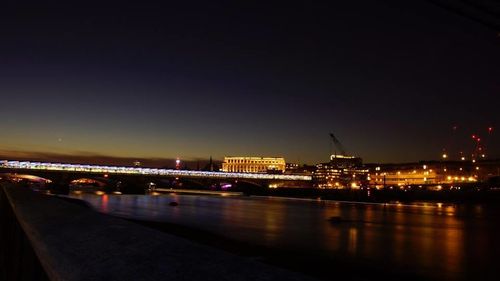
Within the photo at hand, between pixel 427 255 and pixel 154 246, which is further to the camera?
pixel 427 255

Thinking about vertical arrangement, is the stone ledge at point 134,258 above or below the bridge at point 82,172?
above

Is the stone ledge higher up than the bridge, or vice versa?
the stone ledge

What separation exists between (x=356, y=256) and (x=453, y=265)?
5686mm

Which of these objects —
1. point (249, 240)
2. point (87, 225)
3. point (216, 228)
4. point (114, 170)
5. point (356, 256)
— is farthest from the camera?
point (114, 170)

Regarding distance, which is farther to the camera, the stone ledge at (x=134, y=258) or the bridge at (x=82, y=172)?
the bridge at (x=82, y=172)

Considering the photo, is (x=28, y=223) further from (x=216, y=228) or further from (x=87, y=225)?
(x=216, y=228)

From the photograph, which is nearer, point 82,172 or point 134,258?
point 134,258

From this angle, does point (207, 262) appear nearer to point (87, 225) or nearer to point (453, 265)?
point (87, 225)

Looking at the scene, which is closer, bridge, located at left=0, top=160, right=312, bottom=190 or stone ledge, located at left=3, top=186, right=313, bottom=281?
stone ledge, located at left=3, top=186, right=313, bottom=281

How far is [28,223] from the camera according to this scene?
238 inches

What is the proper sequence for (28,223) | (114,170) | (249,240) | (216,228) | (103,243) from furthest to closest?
1. (114,170)
2. (216,228)
3. (249,240)
4. (28,223)
5. (103,243)

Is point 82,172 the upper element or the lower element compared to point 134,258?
lower

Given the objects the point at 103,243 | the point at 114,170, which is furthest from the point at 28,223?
the point at 114,170

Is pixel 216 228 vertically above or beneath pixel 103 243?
beneath
